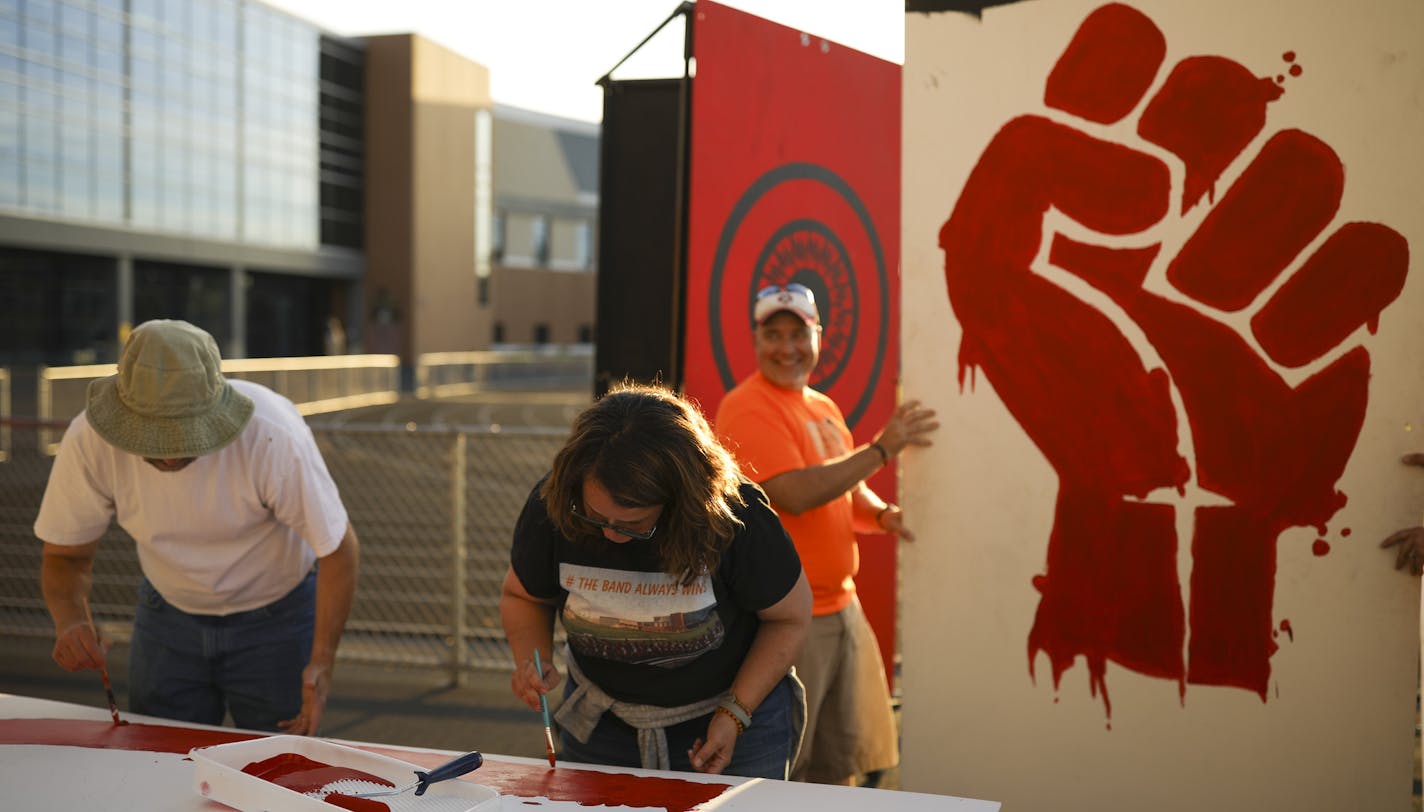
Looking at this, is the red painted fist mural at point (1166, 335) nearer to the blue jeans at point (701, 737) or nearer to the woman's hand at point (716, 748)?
the blue jeans at point (701, 737)

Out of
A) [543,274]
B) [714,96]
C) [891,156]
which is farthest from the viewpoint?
[543,274]

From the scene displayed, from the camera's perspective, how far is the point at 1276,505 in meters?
2.66

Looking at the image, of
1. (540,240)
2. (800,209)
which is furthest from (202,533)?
(540,240)

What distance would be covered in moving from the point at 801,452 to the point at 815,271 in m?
1.28

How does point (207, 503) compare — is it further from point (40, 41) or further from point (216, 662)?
point (40, 41)

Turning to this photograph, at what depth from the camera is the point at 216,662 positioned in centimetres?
305

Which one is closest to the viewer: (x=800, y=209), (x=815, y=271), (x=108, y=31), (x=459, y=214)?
(x=800, y=209)

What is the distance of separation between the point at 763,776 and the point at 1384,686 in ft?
4.44

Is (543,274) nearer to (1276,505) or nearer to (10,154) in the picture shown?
(10,154)

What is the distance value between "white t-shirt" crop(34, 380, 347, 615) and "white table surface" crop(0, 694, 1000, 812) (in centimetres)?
59

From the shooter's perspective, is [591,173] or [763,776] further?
[591,173]

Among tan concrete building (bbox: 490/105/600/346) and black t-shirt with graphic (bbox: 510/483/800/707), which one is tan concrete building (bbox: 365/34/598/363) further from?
black t-shirt with graphic (bbox: 510/483/800/707)

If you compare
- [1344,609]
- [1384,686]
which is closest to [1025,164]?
[1344,609]

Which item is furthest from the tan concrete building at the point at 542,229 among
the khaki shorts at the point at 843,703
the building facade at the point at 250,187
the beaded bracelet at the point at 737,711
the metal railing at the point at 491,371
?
the beaded bracelet at the point at 737,711
